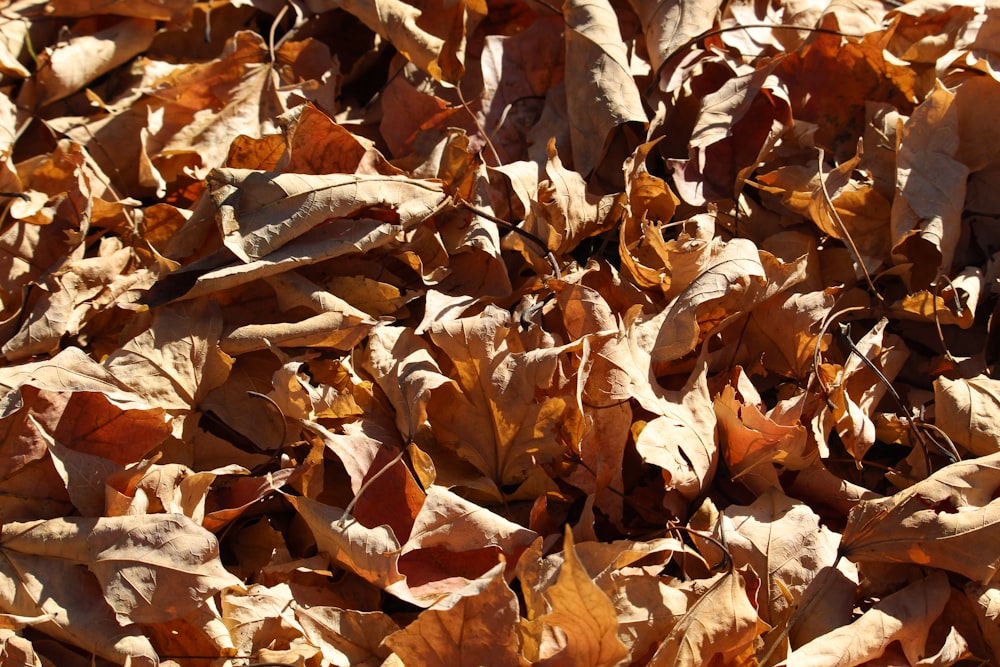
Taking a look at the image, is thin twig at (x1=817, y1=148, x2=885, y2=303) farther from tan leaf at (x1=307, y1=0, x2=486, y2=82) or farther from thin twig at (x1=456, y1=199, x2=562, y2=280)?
tan leaf at (x1=307, y1=0, x2=486, y2=82)

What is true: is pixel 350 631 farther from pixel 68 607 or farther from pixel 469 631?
pixel 68 607

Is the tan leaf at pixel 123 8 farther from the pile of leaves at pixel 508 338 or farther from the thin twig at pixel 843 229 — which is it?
the thin twig at pixel 843 229

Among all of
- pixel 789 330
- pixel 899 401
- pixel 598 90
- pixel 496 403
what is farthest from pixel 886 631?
pixel 598 90

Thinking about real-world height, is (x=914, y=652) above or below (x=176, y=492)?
below

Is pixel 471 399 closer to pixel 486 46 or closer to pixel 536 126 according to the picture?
pixel 536 126

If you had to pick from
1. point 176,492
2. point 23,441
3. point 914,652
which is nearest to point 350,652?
point 176,492
